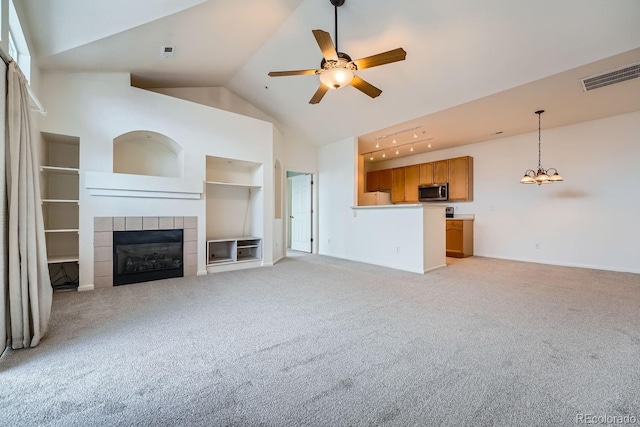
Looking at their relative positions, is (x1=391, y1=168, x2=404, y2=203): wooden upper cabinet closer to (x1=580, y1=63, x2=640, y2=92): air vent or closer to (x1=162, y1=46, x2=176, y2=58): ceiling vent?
(x1=580, y1=63, x2=640, y2=92): air vent

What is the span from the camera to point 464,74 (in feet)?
12.5

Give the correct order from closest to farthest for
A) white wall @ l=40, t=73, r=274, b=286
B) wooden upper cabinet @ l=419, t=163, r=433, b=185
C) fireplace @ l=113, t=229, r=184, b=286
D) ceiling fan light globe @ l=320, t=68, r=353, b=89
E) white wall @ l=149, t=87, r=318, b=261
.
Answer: ceiling fan light globe @ l=320, t=68, r=353, b=89
white wall @ l=40, t=73, r=274, b=286
fireplace @ l=113, t=229, r=184, b=286
white wall @ l=149, t=87, r=318, b=261
wooden upper cabinet @ l=419, t=163, r=433, b=185

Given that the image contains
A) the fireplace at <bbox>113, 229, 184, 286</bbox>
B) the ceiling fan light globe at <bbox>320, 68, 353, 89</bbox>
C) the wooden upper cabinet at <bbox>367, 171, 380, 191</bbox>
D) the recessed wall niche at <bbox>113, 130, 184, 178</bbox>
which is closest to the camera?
the ceiling fan light globe at <bbox>320, 68, 353, 89</bbox>

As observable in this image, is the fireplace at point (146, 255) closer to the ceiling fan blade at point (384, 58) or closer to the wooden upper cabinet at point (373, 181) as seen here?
the ceiling fan blade at point (384, 58)

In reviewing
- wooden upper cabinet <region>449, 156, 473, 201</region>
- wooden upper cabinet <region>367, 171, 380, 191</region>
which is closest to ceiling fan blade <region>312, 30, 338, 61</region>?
wooden upper cabinet <region>449, 156, 473, 201</region>

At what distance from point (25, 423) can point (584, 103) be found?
7.01 meters

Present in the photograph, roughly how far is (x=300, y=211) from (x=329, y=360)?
6.03 m

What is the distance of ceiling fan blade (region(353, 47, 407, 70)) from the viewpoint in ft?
8.59

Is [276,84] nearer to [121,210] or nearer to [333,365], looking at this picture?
[121,210]

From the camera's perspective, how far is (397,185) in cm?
766

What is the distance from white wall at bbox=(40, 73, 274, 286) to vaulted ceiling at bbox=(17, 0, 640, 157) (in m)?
0.29

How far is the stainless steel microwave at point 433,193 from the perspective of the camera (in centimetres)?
672

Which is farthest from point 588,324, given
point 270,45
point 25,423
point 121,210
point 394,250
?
point 121,210

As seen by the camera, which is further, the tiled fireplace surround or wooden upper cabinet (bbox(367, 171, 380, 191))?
wooden upper cabinet (bbox(367, 171, 380, 191))
